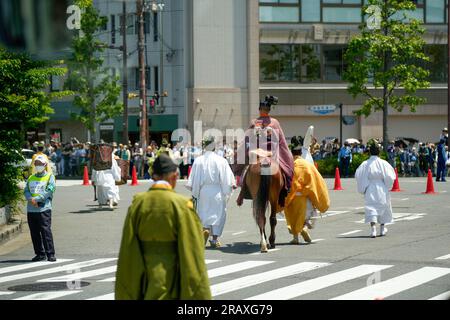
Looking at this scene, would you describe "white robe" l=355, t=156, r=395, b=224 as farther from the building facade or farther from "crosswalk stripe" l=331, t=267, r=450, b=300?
the building facade

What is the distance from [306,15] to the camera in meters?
50.8

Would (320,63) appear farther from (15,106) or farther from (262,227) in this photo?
(262,227)

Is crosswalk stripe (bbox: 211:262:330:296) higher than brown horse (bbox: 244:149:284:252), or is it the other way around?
brown horse (bbox: 244:149:284:252)

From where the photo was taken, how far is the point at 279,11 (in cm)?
5075

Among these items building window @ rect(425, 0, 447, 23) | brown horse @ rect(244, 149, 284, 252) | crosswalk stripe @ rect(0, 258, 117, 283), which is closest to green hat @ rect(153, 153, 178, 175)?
crosswalk stripe @ rect(0, 258, 117, 283)

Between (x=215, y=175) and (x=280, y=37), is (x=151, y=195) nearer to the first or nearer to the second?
(x=215, y=175)

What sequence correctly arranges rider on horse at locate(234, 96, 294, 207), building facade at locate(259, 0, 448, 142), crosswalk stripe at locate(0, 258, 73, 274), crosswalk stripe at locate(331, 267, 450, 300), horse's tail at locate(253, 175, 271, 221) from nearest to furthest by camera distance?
crosswalk stripe at locate(331, 267, 450, 300) < crosswalk stripe at locate(0, 258, 73, 274) < horse's tail at locate(253, 175, 271, 221) < rider on horse at locate(234, 96, 294, 207) < building facade at locate(259, 0, 448, 142)

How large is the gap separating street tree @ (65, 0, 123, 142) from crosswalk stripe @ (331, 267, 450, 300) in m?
35.8

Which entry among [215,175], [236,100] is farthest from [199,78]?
[215,175]

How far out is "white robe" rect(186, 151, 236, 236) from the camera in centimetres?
1447

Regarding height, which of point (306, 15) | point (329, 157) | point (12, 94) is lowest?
point (329, 157)

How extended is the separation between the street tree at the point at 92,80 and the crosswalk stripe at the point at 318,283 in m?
35.3
